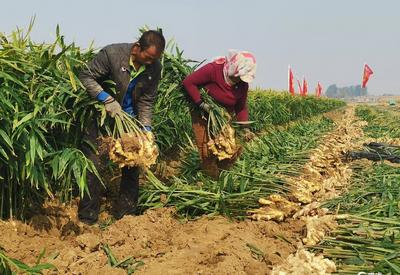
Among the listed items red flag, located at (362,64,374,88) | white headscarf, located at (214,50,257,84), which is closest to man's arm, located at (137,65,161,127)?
white headscarf, located at (214,50,257,84)

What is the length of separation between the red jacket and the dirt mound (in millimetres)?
1300

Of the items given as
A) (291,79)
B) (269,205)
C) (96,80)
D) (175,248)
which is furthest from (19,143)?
(291,79)

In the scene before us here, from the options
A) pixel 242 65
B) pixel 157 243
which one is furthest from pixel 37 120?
pixel 242 65

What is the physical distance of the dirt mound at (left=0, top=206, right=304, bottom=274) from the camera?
99.4 inches

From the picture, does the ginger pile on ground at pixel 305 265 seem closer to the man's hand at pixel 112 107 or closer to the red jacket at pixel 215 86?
the man's hand at pixel 112 107

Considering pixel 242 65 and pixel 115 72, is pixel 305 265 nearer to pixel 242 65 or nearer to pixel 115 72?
pixel 115 72

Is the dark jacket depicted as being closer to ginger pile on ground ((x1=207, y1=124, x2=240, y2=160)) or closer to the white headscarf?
the white headscarf

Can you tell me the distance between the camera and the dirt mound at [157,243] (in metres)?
2.53

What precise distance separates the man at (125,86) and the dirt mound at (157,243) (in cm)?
22

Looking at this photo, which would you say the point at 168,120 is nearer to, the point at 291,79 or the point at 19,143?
the point at 19,143

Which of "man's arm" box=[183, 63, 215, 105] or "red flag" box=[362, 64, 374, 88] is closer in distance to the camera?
"man's arm" box=[183, 63, 215, 105]

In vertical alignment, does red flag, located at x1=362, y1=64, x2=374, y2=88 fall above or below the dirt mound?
above

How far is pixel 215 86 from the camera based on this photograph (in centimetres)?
426

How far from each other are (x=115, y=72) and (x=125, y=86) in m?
0.13
